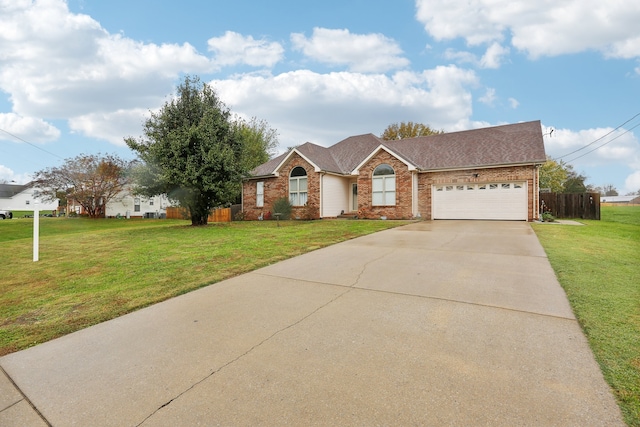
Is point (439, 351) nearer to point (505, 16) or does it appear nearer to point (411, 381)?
point (411, 381)

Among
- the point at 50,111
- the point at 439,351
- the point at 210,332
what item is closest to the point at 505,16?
the point at 439,351

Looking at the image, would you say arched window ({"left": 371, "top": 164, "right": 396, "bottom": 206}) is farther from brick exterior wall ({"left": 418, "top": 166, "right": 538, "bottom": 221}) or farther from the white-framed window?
the white-framed window

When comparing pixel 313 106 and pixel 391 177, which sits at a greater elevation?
pixel 313 106

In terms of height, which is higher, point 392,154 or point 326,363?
point 392,154

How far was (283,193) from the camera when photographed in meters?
20.6

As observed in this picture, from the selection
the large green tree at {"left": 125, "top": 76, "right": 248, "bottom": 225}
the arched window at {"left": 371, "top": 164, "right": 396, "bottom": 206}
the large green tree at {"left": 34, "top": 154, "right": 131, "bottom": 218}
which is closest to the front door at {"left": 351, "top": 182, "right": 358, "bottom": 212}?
the arched window at {"left": 371, "top": 164, "right": 396, "bottom": 206}

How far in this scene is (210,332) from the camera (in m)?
3.29

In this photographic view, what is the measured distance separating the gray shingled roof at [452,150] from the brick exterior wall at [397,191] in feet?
2.20

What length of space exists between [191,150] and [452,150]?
607 inches

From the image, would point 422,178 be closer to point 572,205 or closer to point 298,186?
point 298,186

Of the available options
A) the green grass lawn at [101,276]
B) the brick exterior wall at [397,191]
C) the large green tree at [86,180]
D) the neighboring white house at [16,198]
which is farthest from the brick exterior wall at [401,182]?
the neighboring white house at [16,198]

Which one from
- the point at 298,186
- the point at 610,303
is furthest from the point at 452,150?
the point at 610,303

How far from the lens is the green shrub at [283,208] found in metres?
19.5

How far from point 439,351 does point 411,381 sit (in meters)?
0.60
